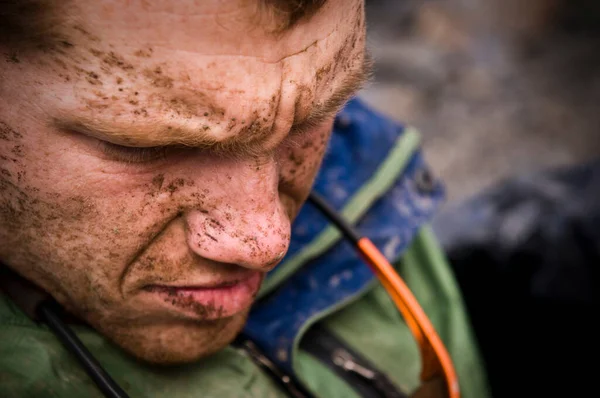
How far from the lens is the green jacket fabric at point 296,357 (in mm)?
816

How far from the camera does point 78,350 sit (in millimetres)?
804

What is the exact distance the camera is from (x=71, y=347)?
81 cm

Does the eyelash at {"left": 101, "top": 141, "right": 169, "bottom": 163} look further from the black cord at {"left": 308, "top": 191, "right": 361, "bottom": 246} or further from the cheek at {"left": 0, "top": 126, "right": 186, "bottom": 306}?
the black cord at {"left": 308, "top": 191, "right": 361, "bottom": 246}

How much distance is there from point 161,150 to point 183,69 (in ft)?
0.35

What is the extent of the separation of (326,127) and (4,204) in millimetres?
412

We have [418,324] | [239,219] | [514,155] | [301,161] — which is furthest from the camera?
[514,155]

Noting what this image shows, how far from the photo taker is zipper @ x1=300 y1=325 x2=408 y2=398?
3.82 ft

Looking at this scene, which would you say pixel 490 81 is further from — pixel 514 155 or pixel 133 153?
pixel 133 153

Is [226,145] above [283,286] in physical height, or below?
above

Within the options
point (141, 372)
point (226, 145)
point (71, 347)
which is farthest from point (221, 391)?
point (226, 145)

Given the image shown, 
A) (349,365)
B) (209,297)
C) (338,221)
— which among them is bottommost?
(349,365)

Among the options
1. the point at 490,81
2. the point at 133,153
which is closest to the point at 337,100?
the point at 133,153

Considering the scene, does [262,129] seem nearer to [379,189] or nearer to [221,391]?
[221,391]

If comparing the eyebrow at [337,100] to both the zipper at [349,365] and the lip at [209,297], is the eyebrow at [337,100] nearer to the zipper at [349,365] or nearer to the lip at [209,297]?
the lip at [209,297]
